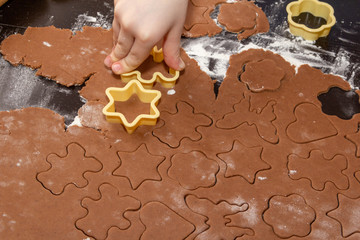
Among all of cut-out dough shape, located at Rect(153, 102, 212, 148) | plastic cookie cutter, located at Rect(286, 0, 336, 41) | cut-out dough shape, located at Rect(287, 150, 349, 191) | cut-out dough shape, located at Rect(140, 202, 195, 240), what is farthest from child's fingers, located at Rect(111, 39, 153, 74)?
plastic cookie cutter, located at Rect(286, 0, 336, 41)

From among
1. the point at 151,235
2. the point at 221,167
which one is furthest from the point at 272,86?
the point at 151,235

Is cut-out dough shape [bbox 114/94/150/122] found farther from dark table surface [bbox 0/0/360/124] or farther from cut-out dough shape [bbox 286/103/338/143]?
cut-out dough shape [bbox 286/103/338/143]

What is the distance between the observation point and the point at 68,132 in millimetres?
1621

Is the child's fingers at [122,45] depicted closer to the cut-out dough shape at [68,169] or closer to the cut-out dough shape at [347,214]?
the cut-out dough shape at [68,169]

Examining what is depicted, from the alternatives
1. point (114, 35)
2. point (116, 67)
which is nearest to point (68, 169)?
point (116, 67)

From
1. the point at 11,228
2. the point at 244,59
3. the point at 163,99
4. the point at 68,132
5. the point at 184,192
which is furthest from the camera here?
the point at 244,59

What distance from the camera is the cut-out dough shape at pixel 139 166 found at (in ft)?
5.01

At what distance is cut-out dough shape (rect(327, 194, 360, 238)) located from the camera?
1.48 meters

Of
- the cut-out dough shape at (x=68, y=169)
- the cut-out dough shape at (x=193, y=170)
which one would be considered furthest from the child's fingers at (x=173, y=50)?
the cut-out dough shape at (x=68, y=169)

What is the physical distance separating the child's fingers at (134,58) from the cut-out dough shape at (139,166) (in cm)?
35

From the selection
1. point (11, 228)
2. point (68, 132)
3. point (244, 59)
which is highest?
point (244, 59)

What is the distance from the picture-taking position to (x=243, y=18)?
6.94ft

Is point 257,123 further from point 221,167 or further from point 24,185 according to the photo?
point 24,185

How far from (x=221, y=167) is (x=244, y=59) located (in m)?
0.60
